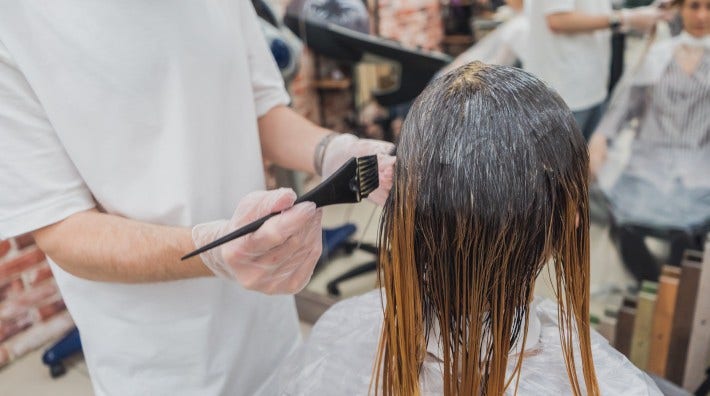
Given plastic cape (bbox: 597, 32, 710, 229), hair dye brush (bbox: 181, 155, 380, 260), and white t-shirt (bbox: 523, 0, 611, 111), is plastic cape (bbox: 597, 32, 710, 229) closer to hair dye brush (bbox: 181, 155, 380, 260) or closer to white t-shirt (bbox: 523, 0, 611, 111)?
white t-shirt (bbox: 523, 0, 611, 111)

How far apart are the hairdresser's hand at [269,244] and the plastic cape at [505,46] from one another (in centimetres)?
154

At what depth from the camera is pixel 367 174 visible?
2.42 ft

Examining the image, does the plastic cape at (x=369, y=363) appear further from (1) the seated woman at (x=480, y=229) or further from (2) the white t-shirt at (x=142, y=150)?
(2) the white t-shirt at (x=142, y=150)

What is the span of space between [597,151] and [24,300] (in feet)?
6.80

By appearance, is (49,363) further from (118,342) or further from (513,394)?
(513,394)

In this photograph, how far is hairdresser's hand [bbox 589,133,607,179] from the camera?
205 cm

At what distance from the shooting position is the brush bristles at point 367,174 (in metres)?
0.73

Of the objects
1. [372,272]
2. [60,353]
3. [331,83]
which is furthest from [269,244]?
[331,83]

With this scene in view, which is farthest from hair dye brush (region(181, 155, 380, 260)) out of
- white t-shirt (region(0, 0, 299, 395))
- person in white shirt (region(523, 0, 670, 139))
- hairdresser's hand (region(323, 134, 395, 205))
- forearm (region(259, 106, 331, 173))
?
person in white shirt (region(523, 0, 670, 139))

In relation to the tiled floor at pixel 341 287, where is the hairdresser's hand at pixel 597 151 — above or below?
above

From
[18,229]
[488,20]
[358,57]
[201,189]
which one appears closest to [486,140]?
[201,189]

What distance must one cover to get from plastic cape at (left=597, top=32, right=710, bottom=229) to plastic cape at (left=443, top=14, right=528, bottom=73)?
442 mm

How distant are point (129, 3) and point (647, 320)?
146cm

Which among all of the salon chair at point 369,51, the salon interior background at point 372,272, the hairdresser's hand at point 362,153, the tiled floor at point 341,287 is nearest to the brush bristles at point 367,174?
the hairdresser's hand at point 362,153
